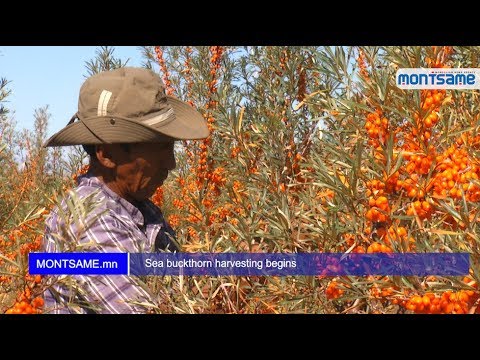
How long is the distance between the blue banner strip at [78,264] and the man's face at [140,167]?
0.26 metres

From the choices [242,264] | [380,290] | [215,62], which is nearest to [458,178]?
[380,290]

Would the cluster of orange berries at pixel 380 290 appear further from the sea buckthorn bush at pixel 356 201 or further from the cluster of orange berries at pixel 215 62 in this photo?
the cluster of orange berries at pixel 215 62

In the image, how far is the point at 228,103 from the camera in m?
2.19

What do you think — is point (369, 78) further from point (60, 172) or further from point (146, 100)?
point (60, 172)

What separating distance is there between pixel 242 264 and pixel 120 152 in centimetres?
49

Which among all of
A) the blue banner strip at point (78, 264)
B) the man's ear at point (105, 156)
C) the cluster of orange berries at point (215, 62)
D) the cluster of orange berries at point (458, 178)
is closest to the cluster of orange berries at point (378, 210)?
the cluster of orange berries at point (458, 178)

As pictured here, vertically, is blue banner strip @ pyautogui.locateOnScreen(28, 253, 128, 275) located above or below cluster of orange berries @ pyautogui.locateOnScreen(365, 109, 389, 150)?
below

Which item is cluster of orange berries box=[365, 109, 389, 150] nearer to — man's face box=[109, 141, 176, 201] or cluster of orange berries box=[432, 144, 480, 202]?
cluster of orange berries box=[432, 144, 480, 202]

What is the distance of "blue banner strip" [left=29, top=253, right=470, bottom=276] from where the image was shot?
1338mm

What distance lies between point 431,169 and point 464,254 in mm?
213

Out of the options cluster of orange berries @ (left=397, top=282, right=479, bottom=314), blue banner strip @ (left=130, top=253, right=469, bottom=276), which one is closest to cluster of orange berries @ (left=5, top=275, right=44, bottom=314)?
blue banner strip @ (left=130, top=253, right=469, bottom=276)

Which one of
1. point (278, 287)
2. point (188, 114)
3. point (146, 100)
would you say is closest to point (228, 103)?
point (188, 114)

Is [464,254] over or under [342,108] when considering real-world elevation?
under

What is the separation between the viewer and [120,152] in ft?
5.46
